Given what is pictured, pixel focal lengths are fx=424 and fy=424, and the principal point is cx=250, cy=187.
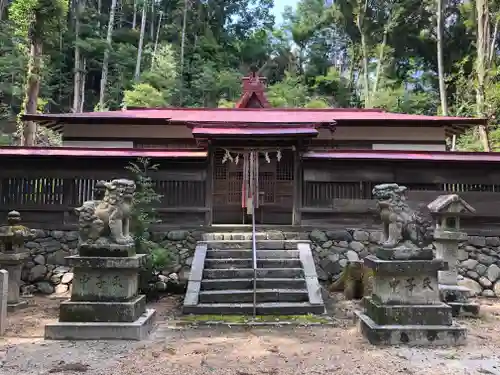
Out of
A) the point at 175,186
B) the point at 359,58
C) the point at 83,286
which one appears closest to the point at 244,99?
the point at 175,186

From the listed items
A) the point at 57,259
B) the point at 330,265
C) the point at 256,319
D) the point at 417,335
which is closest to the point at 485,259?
the point at 330,265

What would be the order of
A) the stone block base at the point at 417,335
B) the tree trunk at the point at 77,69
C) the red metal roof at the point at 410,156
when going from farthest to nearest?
the tree trunk at the point at 77,69, the red metal roof at the point at 410,156, the stone block base at the point at 417,335

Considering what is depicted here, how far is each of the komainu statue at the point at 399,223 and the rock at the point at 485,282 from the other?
515 centimetres

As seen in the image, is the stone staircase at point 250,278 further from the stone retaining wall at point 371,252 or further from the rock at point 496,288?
the rock at point 496,288

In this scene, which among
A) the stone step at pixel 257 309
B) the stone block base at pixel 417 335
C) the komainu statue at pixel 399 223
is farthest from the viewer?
the stone step at pixel 257 309

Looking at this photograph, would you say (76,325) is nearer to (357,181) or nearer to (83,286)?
(83,286)

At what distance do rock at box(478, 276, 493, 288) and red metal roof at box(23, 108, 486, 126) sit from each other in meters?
5.21

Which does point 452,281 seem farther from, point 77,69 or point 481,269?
point 77,69

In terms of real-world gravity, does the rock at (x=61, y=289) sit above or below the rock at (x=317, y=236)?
below

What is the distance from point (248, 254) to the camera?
32.3 ft

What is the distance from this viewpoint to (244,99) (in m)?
17.4

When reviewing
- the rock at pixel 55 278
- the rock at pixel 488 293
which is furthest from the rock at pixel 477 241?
the rock at pixel 55 278

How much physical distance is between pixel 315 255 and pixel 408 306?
4445mm

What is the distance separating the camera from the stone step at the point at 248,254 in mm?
9844
